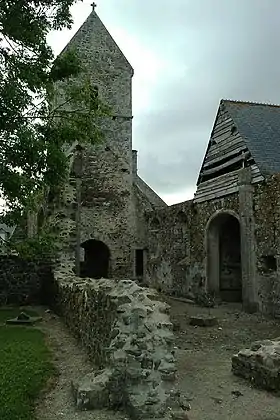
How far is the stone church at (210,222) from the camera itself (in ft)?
40.2

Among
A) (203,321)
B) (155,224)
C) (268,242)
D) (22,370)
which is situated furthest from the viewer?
(155,224)

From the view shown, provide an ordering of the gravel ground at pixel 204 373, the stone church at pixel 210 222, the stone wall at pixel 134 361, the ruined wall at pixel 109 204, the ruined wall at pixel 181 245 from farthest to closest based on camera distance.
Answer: the ruined wall at pixel 109 204 < the ruined wall at pixel 181 245 < the stone church at pixel 210 222 < the gravel ground at pixel 204 373 < the stone wall at pixel 134 361

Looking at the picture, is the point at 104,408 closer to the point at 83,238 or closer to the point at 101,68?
the point at 83,238

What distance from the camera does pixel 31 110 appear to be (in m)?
7.79

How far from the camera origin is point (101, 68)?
945 inches

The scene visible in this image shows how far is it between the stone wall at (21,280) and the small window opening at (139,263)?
6779 millimetres

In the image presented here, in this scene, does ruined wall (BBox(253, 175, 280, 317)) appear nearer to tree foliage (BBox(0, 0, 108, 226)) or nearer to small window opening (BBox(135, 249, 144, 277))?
tree foliage (BBox(0, 0, 108, 226))

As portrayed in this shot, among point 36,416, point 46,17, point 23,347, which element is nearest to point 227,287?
point 23,347

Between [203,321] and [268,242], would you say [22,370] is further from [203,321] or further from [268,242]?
[268,242]

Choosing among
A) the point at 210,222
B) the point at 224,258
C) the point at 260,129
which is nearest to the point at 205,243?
the point at 210,222

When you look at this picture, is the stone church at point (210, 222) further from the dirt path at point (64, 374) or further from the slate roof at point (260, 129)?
the dirt path at point (64, 374)

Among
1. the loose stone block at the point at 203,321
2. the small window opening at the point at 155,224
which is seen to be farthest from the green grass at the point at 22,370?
the small window opening at the point at 155,224

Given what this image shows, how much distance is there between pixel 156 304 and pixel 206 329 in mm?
4676

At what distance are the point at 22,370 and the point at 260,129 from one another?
37.4ft
